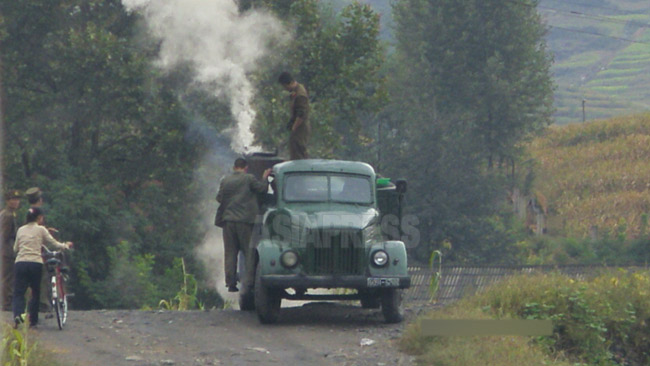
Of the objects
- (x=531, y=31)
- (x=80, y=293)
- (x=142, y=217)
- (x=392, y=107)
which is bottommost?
(x=80, y=293)

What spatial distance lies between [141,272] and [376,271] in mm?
19053

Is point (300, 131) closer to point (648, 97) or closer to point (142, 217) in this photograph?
point (142, 217)

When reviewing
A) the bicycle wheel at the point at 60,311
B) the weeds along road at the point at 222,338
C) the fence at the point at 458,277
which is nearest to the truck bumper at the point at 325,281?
the weeds along road at the point at 222,338

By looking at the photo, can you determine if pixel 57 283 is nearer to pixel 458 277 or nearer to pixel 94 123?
pixel 458 277

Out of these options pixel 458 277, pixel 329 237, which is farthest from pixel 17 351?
pixel 458 277

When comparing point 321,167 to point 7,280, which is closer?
point 7,280

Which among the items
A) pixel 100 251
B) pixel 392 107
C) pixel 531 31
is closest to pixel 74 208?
pixel 100 251

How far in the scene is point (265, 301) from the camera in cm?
1560

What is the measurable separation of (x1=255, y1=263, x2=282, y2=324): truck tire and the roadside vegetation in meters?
2.11

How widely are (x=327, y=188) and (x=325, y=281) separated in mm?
1738

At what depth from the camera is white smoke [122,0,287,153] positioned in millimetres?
31938

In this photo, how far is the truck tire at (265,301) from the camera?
1556cm

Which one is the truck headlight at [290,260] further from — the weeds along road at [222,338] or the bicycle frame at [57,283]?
the bicycle frame at [57,283]

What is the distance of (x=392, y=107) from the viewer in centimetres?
6462
